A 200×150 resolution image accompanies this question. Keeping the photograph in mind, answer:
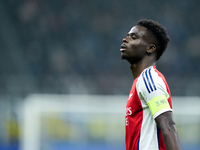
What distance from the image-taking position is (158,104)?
297 cm

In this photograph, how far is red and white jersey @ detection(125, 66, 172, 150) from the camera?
3.00m

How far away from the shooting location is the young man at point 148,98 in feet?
9.69

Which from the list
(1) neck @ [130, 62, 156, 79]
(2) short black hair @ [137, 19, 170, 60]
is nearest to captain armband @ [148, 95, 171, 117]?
(1) neck @ [130, 62, 156, 79]

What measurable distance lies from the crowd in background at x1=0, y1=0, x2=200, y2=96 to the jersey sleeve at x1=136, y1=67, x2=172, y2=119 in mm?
7647

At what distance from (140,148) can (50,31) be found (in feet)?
38.6

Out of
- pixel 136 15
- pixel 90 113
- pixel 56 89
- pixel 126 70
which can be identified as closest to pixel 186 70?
pixel 126 70

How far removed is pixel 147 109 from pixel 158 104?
19cm

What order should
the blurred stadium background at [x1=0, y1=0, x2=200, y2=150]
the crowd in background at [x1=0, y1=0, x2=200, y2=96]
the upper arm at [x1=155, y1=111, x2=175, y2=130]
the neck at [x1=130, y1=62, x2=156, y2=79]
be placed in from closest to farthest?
the upper arm at [x1=155, y1=111, x2=175, y2=130], the neck at [x1=130, y1=62, x2=156, y2=79], the blurred stadium background at [x1=0, y1=0, x2=200, y2=150], the crowd in background at [x1=0, y1=0, x2=200, y2=96]

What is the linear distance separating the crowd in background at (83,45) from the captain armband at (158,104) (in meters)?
7.76

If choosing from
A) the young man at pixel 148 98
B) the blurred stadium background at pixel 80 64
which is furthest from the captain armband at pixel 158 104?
the blurred stadium background at pixel 80 64

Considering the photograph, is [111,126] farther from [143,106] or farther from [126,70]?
[143,106]

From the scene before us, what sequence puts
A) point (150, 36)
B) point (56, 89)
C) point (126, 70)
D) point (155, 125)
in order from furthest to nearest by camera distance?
point (126, 70)
point (56, 89)
point (150, 36)
point (155, 125)

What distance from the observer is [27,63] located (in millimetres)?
12750

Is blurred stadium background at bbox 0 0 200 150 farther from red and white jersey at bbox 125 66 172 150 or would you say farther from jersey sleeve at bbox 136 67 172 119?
jersey sleeve at bbox 136 67 172 119
